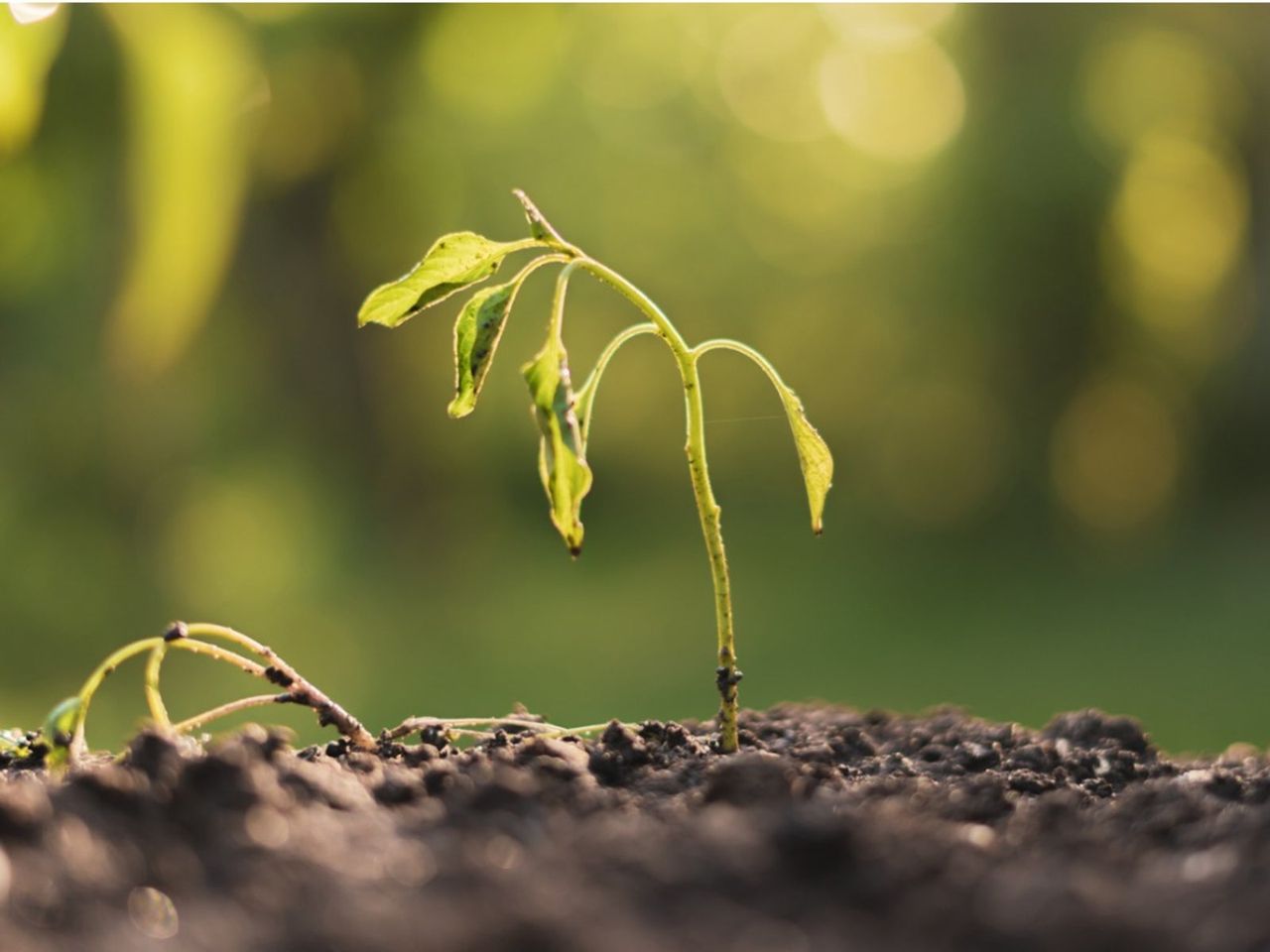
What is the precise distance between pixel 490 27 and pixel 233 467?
161cm

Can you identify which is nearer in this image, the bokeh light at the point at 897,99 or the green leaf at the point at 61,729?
the green leaf at the point at 61,729

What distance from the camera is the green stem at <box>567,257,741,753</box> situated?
0.84m

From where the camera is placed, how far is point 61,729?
80cm

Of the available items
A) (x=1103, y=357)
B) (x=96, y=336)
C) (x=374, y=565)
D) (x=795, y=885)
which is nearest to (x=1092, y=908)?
(x=795, y=885)

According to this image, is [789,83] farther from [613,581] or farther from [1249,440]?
[1249,440]

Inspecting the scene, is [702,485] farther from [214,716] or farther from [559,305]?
[214,716]

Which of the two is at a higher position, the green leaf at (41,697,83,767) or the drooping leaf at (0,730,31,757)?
the drooping leaf at (0,730,31,757)

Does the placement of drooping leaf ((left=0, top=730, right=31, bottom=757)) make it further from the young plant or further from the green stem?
the green stem

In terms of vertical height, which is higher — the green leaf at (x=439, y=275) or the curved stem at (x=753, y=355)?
the green leaf at (x=439, y=275)

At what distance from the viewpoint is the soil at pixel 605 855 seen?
484 mm

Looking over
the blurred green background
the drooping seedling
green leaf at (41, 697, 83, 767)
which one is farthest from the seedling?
the blurred green background

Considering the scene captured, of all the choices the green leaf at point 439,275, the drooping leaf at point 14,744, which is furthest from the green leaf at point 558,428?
the drooping leaf at point 14,744

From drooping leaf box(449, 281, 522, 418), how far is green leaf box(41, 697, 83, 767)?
0.31m

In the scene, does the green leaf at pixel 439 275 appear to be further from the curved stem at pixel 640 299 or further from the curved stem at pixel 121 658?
the curved stem at pixel 121 658
